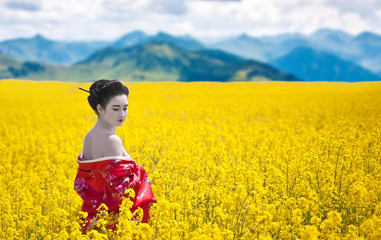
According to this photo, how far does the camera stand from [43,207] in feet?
20.3

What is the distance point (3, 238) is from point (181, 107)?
16.8 meters

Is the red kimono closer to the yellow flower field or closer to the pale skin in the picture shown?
the pale skin

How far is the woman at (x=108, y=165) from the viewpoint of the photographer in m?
4.34

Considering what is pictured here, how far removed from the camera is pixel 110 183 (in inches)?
171

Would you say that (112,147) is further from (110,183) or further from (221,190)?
(221,190)

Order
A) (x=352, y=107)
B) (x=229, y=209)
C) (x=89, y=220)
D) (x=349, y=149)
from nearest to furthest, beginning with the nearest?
1. (x=89, y=220)
2. (x=229, y=209)
3. (x=349, y=149)
4. (x=352, y=107)

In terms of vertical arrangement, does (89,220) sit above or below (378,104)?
below

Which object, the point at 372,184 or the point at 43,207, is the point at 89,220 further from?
the point at 372,184

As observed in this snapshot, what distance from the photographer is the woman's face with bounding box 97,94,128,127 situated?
450 cm

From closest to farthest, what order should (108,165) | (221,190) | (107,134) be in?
(108,165)
(107,134)
(221,190)

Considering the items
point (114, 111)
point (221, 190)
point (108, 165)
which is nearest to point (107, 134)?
point (114, 111)

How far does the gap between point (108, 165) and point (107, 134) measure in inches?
17.5

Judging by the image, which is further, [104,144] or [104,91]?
[104,91]

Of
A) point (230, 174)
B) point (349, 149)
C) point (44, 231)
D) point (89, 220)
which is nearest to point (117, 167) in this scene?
point (89, 220)
